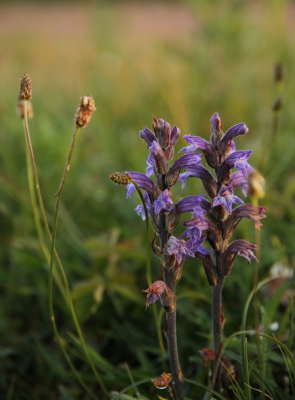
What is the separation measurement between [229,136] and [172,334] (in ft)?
2.23

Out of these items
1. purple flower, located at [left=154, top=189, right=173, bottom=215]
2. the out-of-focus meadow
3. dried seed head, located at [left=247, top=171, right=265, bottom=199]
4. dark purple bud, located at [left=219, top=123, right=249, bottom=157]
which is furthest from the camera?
the out-of-focus meadow

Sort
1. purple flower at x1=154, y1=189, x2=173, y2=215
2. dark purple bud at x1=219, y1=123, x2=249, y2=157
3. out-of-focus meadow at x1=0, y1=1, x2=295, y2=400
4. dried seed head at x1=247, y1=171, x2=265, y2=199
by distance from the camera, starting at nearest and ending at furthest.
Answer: purple flower at x1=154, y1=189, x2=173, y2=215 → dark purple bud at x1=219, y1=123, x2=249, y2=157 → dried seed head at x1=247, y1=171, x2=265, y2=199 → out-of-focus meadow at x1=0, y1=1, x2=295, y2=400

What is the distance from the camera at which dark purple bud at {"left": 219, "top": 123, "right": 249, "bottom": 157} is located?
→ 4.92ft

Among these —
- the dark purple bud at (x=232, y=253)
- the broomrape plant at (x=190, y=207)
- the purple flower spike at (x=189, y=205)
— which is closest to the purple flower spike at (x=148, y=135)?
the broomrape plant at (x=190, y=207)

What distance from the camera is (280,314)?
235 cm

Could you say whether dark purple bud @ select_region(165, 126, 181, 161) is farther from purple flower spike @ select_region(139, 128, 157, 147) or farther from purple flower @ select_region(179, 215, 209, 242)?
purple flower @ select_region(179, 215, 209, 242)

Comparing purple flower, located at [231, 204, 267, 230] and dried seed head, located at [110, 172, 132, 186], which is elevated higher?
dried seed head, located at [110, 172, 132, 186]

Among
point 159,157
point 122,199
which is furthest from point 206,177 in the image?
point 122,199

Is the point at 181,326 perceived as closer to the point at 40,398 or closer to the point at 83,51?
the point at 40,398

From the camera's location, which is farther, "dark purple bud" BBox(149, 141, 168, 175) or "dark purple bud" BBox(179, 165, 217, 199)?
"dark purple bud" BBox(179, 165, 217, 199)

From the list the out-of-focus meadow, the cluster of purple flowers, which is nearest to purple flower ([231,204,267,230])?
the cluster of purple flowers

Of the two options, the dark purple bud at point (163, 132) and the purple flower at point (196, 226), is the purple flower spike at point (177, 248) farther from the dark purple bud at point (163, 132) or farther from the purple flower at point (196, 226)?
the dark purple bud at point (163, 132)

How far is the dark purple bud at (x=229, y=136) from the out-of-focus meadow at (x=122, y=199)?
2.24 ft

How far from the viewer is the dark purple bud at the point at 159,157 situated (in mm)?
1425
